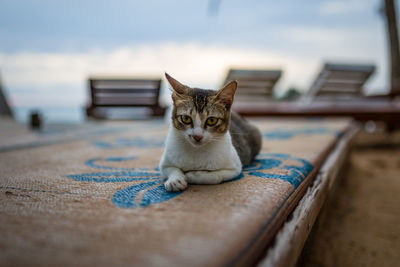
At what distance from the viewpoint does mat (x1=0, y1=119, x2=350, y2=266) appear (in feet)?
2.01

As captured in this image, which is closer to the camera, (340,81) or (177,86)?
(177,86)

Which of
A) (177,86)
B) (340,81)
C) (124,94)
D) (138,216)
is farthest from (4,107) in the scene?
(340,81)

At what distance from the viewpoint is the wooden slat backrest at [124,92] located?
4.74 m

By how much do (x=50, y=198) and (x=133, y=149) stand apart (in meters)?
1.27

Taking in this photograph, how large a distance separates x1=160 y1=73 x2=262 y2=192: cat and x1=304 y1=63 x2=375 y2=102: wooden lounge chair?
5284mm

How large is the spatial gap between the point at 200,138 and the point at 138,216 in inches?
15.7

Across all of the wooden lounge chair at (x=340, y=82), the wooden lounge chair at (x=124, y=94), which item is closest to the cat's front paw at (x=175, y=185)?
the wooden lounge chair at (x=124, y=94)

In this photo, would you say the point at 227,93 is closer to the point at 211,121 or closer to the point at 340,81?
the point at 211,121

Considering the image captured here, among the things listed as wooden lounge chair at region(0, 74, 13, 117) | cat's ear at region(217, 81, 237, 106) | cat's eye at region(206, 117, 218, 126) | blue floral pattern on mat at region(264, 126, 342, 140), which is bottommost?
wooden lounge chair at region(0, 74, 13, 117)

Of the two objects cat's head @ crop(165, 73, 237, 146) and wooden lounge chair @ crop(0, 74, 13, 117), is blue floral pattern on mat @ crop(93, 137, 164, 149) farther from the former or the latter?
wooden lounge chair @ crop(0, 74, 13, 117)

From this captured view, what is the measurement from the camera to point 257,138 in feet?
5.65

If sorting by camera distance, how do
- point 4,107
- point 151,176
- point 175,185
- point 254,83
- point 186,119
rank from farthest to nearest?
point 4,107
point 254,83
point 151,176
point 186,119
point 175,185

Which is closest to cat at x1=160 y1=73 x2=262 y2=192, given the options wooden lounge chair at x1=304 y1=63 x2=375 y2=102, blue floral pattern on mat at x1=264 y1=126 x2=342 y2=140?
blue floral pattern on mat at x1=264 y1=126 x2=342 y2=140

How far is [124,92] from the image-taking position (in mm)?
4871
